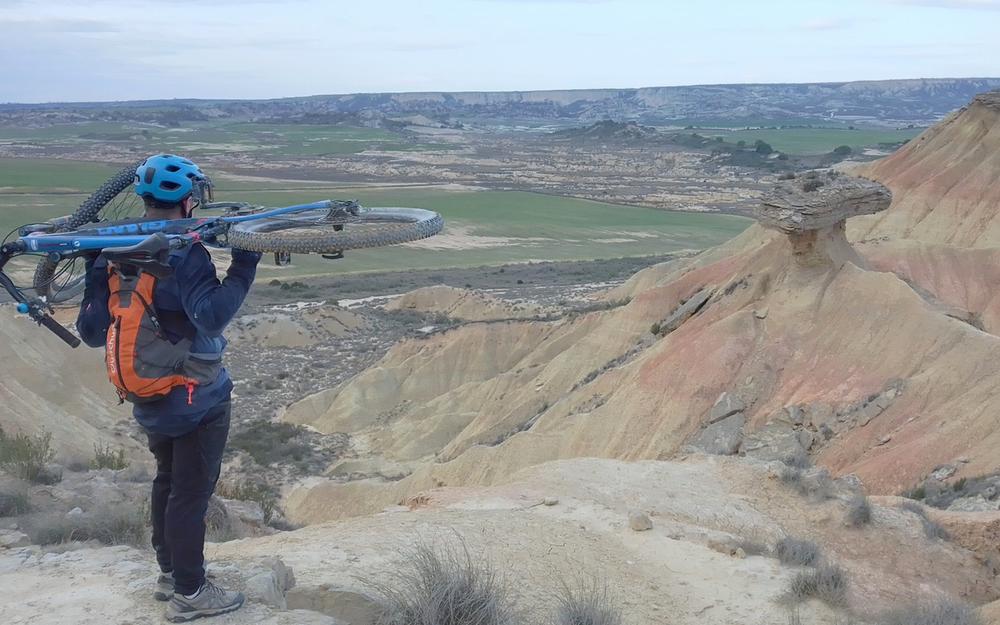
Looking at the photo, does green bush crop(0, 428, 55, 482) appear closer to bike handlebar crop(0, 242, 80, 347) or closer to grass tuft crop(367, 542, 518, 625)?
bike handlebar crop(0, 242, 80, 347)

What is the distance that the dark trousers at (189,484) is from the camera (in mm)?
5301

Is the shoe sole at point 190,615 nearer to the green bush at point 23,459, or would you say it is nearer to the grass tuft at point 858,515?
the green bush at point 23,459

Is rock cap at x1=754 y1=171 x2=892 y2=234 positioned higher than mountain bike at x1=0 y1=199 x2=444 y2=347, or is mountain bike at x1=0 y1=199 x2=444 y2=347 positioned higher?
mountain bike at x1=0 y1=199 x2=444 y2=347

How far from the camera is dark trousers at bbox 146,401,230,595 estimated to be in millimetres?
5301

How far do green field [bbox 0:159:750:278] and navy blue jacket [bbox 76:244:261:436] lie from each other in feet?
180

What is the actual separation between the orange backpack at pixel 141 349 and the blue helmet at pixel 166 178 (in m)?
0.57

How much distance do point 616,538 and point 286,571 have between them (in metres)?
3.88

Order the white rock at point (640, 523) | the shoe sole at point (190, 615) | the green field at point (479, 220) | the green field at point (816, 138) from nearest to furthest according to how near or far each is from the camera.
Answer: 1. the shoe sole at point (190, 615)
2. the white rock at point (640, 523)
3. the green field at point (479, 220)
4. the green field at point (816, 138)

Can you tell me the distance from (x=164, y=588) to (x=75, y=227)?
2456 millimetres

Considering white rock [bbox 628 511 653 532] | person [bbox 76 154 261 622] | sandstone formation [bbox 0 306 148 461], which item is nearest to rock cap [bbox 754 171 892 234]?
white rock [bbox 628 511 653 532]

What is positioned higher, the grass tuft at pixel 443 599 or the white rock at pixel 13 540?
the grass tuft at pixel 443 599

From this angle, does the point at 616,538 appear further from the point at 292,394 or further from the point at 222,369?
the point at 292,394

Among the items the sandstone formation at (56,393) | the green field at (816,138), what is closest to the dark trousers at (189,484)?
the sandstone formation at (56,393)

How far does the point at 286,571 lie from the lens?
6.41 m
